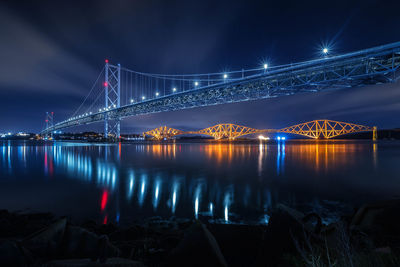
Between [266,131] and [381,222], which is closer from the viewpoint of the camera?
[381,222]

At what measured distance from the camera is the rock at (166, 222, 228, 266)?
1.41m

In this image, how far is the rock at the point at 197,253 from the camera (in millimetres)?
1407

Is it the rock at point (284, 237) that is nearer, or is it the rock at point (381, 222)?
the rock at point (284, 237)

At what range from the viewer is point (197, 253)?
1.45 meters

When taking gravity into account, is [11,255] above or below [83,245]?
above

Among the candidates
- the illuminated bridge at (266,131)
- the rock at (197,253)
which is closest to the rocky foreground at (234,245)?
the rock at (197,253)

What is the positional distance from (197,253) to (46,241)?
155 cm

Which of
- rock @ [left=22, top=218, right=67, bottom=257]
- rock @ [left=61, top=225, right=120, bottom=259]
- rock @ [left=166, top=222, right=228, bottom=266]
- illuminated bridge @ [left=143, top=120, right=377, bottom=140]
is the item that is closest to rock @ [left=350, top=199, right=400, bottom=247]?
rock @ [left=166, top=222, right=228, bottom=266]

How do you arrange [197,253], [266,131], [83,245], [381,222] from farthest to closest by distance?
[266,131], [381,222], [83,245], [197,253]

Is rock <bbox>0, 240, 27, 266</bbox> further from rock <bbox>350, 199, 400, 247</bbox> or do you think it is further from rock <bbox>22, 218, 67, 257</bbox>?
rock <bbox>350, 199, 400, 247</bbox>

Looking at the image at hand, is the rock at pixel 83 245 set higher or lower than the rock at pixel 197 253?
lower

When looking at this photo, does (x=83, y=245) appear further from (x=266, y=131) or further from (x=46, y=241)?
(x=266, y=131)

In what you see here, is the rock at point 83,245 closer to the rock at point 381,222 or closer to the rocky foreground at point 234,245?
the rocky foreground at point 234,245

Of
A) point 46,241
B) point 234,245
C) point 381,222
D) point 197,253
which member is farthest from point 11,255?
point 381,222
